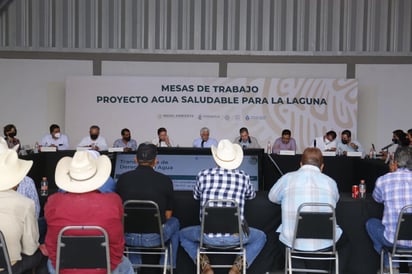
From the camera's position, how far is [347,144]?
8.94 m

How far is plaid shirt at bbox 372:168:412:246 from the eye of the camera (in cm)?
338

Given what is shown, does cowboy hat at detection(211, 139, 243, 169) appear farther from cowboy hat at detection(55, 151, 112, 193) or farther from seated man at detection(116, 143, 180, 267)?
cowboy hat at detection(55, 151, 112, 193)

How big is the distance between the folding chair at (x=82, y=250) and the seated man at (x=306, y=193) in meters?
1.27

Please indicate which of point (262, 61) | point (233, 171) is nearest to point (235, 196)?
point (233, 171)

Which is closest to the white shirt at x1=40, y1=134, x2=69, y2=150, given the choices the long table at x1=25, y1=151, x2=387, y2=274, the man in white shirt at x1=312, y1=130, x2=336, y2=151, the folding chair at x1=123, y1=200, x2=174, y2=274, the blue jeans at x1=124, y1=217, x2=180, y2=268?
the man in white shirt at x1=312, y1=130, x2=336, y2=151

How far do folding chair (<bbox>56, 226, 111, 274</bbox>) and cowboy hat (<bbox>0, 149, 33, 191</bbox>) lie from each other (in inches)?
15.6

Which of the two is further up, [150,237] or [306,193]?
[306,193]

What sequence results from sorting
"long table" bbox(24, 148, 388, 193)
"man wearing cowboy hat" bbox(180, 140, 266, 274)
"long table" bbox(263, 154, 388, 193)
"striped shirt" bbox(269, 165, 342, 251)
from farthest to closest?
"long table" bbox(263, 154, 388, 193)
"long table" bbox(24, 148, 388, 193)
"man wearing cowboy hat" bbox(180, 140, 266, 274)
"striped shirt" bbox(269, 165, 342, 251)

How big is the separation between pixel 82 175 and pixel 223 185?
105cm

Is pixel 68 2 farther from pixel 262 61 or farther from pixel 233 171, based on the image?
pixel 233 171

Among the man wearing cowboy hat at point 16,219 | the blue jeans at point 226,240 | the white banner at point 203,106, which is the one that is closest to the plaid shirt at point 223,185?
the blue jeans at point 226,240

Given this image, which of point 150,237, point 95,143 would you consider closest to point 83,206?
point 150,237

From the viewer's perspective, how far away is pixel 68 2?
10.5 m

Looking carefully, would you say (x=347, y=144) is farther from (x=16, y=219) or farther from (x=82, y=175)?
(x=16, y=219)
